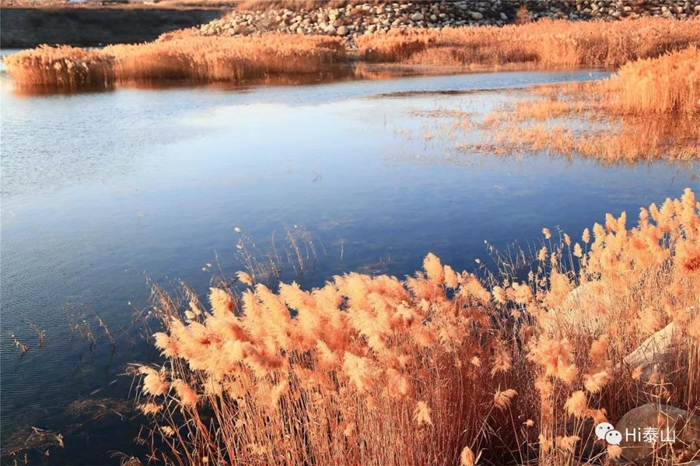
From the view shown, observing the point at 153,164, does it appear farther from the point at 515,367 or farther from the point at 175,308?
the point at 515,367

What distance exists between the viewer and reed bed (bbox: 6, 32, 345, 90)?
21141mm

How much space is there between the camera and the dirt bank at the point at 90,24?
4791 centimetres

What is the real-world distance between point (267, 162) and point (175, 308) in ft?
18.5

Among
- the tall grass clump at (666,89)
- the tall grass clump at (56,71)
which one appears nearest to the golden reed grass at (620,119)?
the tall grass clump at (666,89)

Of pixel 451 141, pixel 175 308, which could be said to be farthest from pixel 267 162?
pixel 175 308

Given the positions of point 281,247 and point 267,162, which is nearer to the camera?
point 281,247

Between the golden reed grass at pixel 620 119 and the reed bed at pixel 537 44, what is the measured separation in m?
7.75

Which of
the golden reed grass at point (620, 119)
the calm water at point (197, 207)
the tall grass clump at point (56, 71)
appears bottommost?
the calm water at point (197, 207)

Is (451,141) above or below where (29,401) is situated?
above

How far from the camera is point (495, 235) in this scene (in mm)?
7262

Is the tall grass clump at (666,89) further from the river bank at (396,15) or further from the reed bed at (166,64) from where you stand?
the river bank at (396,15)

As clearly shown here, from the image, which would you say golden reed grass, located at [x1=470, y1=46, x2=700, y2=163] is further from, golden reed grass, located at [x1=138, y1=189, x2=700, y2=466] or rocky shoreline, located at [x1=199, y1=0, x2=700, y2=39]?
rocky shoreline, located at [x1=199, y1=0, x2=700, y2=39]

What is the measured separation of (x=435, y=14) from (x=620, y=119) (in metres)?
24.2

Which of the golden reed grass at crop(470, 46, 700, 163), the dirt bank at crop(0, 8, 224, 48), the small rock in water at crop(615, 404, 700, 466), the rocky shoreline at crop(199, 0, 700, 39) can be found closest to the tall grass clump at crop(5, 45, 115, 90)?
the golden reed grass at crop(470, 46, 700, 163)
